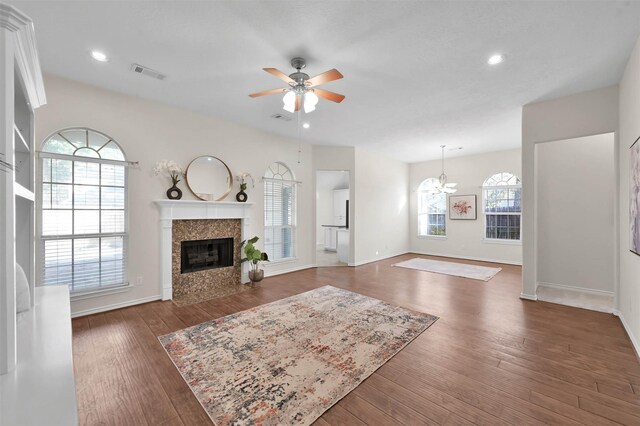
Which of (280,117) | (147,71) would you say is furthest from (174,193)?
(280,117)

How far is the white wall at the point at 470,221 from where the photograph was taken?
22.5 feet

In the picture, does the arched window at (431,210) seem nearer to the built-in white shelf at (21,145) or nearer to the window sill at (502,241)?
the window sill at (502,241)

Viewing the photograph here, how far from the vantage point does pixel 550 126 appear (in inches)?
155

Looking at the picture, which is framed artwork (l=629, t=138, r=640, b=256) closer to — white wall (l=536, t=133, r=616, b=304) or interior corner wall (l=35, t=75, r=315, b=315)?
white wall (l=536, t=133, r=616, b=304)

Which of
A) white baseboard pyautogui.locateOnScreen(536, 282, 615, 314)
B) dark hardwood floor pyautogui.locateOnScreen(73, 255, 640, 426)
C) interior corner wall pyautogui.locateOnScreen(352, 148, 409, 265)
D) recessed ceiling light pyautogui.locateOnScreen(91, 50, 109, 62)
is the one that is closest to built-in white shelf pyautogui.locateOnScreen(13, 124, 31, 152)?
recessed ceiling light pyautogui.locateOnScreen(91, 50, 109, 62)

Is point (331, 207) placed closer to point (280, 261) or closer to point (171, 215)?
point (280, 261)

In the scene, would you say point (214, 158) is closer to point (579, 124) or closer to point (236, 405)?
point (236, 405)

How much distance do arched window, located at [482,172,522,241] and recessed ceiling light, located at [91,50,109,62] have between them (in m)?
8.08

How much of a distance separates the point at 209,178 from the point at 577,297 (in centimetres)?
623

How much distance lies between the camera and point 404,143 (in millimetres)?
6320

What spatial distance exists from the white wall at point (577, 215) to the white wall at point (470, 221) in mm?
2177

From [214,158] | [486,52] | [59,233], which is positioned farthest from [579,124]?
[59,233]

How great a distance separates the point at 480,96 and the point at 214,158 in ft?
14.0

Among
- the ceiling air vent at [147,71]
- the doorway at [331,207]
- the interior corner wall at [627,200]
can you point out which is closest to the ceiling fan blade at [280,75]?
the ceiling air vent at [147,71]
